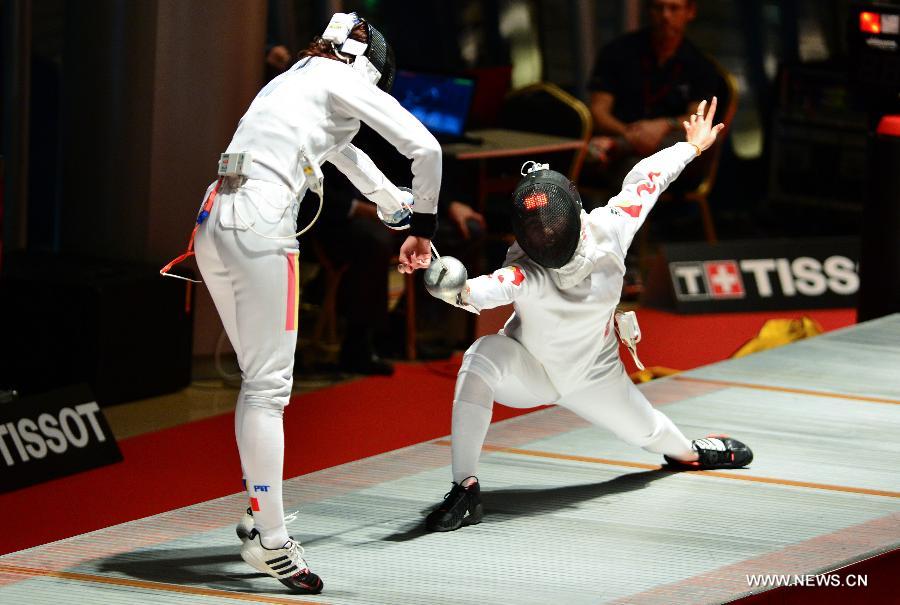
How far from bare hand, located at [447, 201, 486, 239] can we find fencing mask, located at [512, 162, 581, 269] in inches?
108

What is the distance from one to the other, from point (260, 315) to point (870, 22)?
3976 millimetres

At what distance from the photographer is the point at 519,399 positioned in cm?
405

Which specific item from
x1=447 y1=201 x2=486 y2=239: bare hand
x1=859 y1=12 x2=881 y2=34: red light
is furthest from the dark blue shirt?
x1=447 y1=201 x2=486 y2=239: bare hand

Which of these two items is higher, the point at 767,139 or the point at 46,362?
the point at 767,139

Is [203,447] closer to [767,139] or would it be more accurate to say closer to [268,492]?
[268,492]

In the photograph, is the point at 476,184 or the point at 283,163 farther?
the point at 476,184

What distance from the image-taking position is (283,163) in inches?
135

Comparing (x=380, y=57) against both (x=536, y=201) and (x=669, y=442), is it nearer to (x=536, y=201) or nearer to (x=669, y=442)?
(x=536, y=201)

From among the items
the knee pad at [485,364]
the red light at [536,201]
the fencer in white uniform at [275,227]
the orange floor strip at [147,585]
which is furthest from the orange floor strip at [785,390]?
the orange floor strip at [147,585]

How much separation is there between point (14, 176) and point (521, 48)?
4.06 meters

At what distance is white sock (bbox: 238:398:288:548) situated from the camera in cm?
334

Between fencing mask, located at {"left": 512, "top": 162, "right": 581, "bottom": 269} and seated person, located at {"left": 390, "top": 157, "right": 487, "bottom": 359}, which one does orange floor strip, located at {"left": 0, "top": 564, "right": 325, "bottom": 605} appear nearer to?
fencing mask, located at {"left": 512, "top": 162, "right": 581, "bottom": 269}

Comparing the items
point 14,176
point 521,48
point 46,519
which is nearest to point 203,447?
point 46,519

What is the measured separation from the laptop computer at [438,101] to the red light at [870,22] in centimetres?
177
